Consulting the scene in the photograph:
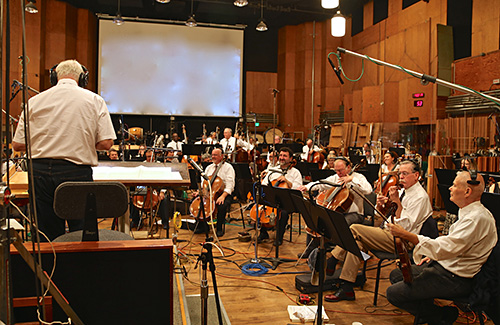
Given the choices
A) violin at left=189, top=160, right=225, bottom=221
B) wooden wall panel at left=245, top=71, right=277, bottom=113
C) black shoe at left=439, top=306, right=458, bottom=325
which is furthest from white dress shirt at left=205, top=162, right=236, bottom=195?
wooden wall panel at left=245, top=71, right=277, bottom=113

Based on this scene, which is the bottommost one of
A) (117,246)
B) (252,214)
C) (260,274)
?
(260,274)

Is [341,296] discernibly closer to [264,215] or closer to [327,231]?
[327,231]

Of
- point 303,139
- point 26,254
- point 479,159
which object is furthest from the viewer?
point 303,139

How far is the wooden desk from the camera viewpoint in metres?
2.01

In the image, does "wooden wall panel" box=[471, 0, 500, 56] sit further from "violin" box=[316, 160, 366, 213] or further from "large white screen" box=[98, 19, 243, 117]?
"large white screen" box=[98, 19, 243, 117]

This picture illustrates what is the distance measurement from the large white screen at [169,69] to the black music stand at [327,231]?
43.9 ft

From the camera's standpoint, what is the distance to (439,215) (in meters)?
8.68

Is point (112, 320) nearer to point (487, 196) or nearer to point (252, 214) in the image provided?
point (487, 196)

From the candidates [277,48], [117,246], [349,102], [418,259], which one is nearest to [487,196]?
[418,259]

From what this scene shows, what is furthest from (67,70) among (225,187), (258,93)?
(258,93)

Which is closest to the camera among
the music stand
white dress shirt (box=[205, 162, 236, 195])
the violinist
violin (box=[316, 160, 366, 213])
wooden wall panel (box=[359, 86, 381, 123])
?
violin (box=[316, 160, 366, 213])

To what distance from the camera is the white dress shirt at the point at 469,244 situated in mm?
3115

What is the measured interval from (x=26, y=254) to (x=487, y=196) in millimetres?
3616

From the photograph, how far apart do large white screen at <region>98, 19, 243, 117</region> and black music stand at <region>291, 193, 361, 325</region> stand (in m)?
13.4
